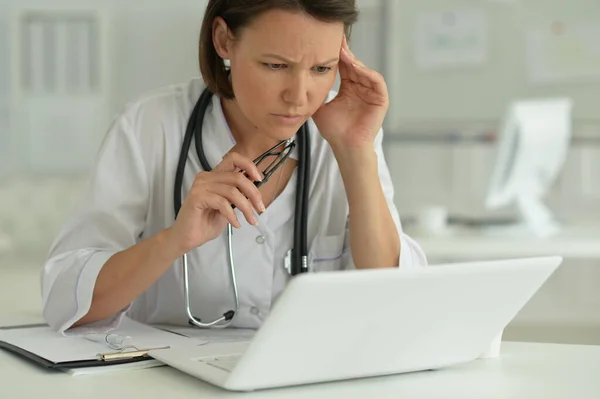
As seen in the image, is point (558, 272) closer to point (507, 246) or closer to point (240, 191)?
point (507, 246)

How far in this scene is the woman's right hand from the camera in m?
1.18

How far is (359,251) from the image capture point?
1.41 m

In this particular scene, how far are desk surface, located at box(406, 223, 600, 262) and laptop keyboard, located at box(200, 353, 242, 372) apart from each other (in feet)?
6.75

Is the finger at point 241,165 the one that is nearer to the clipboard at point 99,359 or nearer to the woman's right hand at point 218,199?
the woman's right hand at point 218,199

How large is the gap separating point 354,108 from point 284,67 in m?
0.23

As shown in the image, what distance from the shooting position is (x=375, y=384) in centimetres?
100

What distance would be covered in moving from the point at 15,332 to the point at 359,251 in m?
0.52

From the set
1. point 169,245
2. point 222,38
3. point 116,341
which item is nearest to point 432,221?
→ point 222,38

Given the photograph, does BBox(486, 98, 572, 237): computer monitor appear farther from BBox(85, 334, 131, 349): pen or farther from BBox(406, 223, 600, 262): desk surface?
BBox(85, 334, 131, 349): pen

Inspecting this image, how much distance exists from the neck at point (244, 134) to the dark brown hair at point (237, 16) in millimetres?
36

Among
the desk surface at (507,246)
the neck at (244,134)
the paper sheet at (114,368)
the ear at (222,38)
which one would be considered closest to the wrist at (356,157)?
the neck at (244,134)

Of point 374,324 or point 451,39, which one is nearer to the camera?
point 374,324

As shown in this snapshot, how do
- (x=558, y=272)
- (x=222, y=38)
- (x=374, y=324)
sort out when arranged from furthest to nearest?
1. (x=558, y=272)
2. (x=222, y=38)
3. (x=374, y=324)

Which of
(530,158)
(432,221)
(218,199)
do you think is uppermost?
(218,199)
